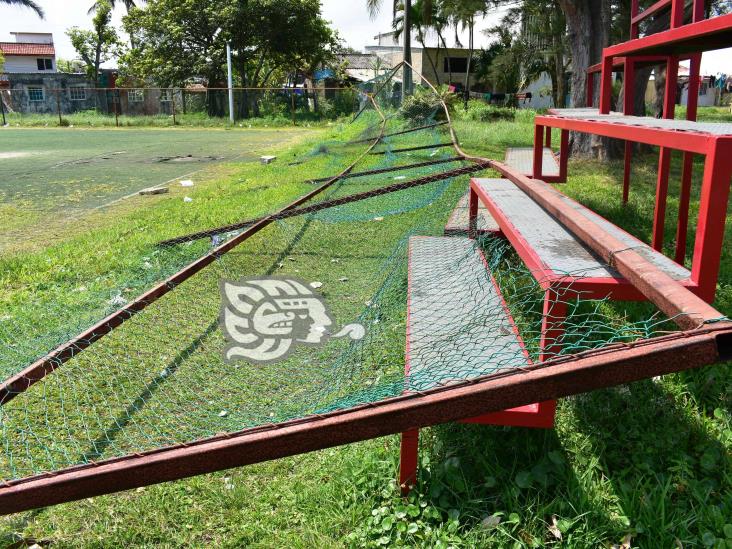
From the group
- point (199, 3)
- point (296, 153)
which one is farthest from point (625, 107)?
point (199, 3)

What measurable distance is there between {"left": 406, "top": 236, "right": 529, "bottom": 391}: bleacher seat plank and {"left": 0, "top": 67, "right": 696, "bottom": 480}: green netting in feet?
0.03

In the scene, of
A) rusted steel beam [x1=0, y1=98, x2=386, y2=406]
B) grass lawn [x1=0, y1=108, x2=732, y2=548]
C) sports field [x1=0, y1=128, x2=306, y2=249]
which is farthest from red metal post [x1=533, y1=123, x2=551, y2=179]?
sports field [x1=0, y1=128, x2=306, y2=249]

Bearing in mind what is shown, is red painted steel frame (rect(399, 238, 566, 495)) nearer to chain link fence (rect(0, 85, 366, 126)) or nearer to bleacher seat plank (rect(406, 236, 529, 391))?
bleacher seat plank (rect(406, 236, 529, 391))

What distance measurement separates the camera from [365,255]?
548 cm

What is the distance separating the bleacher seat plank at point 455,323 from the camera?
2.24 m

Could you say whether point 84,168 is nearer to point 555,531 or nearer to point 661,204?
point 661,204

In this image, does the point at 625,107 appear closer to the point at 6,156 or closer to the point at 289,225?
the point at 289,225

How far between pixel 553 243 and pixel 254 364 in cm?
172

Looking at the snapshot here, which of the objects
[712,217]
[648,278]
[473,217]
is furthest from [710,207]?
[473,217]

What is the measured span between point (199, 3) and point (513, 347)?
39.5 meters

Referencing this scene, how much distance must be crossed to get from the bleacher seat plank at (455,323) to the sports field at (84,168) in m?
4.83

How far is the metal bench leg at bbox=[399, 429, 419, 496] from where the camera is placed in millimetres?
2223

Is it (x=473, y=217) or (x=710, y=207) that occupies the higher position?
(x=710, y=207)

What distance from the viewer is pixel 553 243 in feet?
9.36
